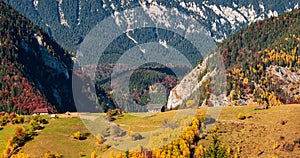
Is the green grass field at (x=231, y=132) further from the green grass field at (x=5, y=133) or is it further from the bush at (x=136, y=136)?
the bush at (x=136, y=136)

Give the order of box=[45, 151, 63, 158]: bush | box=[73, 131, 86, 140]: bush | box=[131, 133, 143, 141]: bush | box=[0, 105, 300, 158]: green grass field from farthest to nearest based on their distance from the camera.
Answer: box=[73, 131, 86, 140]: bush → box=[131, 133, 143, 141]: bush → box=[0, 105, 300, 158]: green grass field → box=[45, 151, 63, 158]: bush

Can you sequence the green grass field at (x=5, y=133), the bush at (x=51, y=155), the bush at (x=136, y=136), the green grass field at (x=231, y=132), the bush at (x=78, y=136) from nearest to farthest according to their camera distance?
the bush at (x=51, y=155), the green grass field at (x=231, y=132), the bush at (x=136, y=136), the green grass field at (x=5, y=133), the bush at (x=78, y=136)

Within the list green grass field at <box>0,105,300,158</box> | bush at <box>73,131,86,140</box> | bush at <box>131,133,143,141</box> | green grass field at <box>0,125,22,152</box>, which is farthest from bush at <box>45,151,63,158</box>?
bush at <box>131,133,143,141</box>

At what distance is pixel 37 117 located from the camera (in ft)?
465

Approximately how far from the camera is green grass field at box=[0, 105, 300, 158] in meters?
111

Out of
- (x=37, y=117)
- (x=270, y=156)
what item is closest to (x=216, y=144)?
(x=270, y=156)

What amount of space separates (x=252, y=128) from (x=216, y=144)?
4494 cm

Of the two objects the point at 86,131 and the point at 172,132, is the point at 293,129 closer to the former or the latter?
the point at 172,132

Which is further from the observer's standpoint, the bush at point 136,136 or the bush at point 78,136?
the bush at point 78,136

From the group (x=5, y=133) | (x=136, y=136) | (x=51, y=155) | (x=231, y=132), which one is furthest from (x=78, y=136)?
(x=231, y=132)

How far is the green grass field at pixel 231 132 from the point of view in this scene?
4358 inches

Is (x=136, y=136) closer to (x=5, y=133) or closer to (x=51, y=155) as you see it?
(x=51, y=155)

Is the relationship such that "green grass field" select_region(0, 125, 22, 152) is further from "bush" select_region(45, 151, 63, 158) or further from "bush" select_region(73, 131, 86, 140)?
"bush" select_region(73, 131, 86, 140)

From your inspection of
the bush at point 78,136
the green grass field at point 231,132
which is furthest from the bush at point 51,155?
the bush at point 78,136
